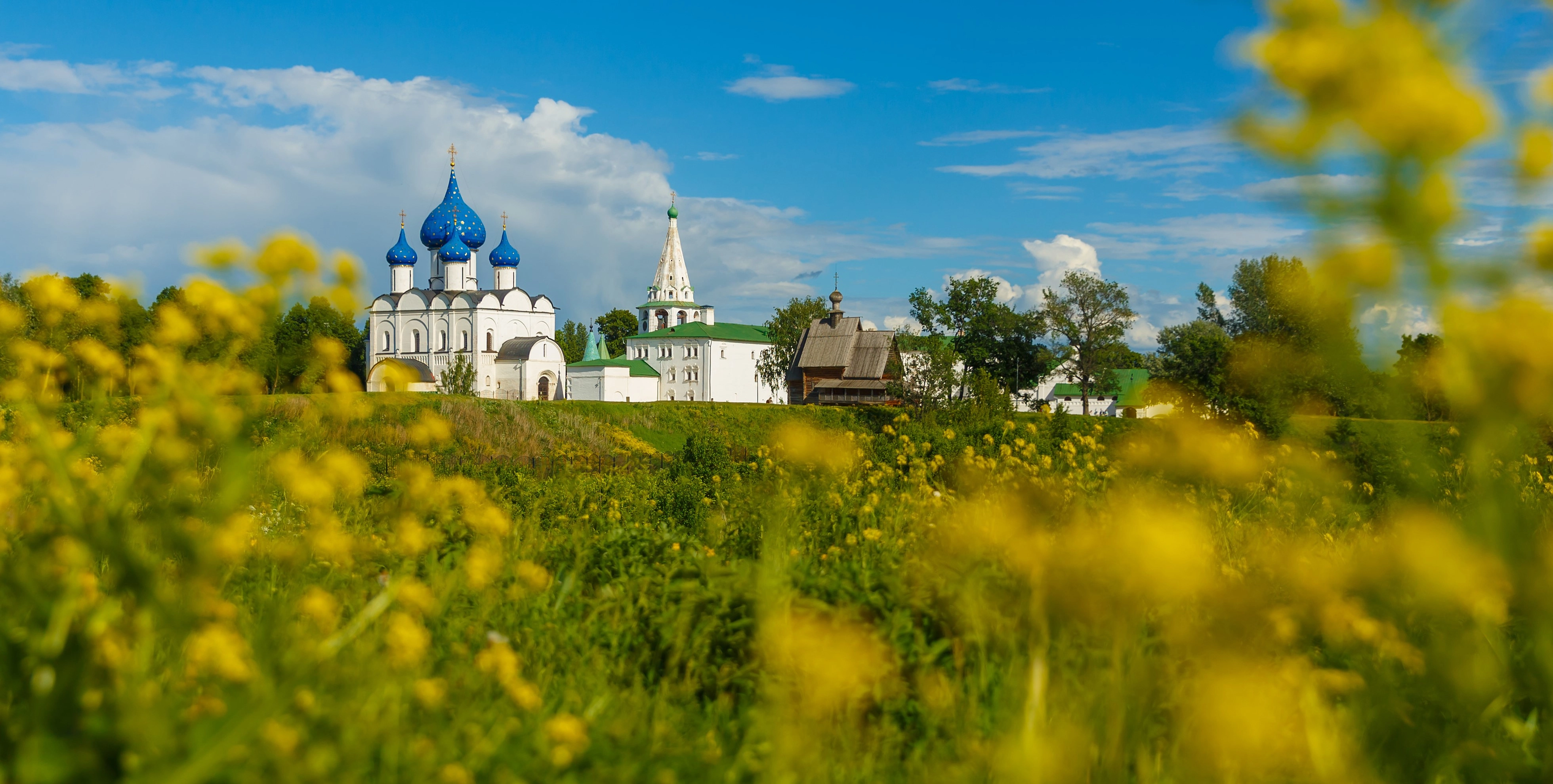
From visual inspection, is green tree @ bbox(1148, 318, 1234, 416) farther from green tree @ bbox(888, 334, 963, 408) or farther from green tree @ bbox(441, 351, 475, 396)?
green tree @ bbox(441, 351, 475, 396)

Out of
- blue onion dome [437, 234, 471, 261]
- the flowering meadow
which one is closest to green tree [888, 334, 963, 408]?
blue onion dome [437, 234, 471, 261]

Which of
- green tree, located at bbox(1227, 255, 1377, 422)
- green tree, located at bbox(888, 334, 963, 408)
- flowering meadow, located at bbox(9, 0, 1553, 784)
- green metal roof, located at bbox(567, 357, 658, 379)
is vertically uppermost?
green metal roof, located at bbox(567, 357, 658, 379)

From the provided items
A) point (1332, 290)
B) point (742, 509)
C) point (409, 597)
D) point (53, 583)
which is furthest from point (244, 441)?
point (742, 509)

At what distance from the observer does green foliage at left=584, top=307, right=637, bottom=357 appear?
82125mm

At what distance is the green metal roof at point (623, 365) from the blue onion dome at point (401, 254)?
36.8 feet

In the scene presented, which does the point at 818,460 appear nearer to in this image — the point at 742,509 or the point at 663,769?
the point at 742,509

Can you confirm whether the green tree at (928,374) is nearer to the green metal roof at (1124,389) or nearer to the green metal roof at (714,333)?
the green metal roof at (1124,389)

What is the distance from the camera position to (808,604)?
9.48 ft

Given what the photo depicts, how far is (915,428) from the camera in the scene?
9477 millimetres

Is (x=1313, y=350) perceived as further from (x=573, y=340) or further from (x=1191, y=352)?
(x=573, y=340)

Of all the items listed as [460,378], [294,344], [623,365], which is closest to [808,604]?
[294,344]

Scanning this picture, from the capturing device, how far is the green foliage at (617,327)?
82.1 metres

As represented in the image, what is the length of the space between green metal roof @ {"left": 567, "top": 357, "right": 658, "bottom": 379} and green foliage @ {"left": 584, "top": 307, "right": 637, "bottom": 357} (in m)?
17.6

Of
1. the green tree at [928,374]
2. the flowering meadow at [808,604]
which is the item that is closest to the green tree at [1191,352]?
the green tree at [928,374]
